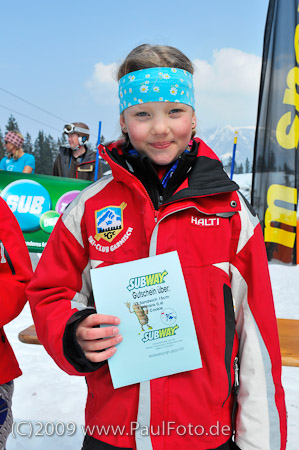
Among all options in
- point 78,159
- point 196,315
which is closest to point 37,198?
point 78,159

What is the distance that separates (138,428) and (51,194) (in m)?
5.49

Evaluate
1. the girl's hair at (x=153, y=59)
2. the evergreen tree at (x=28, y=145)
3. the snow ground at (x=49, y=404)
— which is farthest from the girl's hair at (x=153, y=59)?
the evergreen tree at (x=28, y=145)

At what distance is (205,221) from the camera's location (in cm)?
126

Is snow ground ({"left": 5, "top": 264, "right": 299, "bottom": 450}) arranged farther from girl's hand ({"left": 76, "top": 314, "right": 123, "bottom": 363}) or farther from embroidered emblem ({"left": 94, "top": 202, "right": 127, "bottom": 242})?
embroidered emblem ({"left": 94, "top": 202, "right": 127, "bottom": 242})

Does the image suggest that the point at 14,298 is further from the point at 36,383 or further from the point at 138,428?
the point at 36,383

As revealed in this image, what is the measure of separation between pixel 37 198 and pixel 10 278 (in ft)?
16.2

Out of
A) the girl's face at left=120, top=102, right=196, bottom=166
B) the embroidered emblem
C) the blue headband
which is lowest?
the embroidered emblem

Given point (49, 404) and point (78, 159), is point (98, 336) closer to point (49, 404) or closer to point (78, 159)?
point (49, 404)

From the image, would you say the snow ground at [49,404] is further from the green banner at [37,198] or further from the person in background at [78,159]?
the person in background at [78,159]

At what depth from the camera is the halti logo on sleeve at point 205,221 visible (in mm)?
1261

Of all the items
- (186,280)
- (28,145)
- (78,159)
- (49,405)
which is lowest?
(49,405)

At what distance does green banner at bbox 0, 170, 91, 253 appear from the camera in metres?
6.28

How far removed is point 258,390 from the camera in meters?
1.21

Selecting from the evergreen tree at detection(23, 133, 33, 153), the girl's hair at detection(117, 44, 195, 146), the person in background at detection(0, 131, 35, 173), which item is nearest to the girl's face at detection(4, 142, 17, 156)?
the person in background at detection(0, 131, 35, 173)
